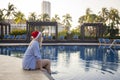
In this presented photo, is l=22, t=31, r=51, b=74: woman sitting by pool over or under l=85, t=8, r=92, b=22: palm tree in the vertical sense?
under

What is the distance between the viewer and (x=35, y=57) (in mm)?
7008

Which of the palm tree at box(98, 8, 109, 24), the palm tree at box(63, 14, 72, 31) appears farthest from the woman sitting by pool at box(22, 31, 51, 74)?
the palm tree at box(63, 14, 72, 31)

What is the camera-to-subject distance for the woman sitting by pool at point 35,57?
6.82 metres

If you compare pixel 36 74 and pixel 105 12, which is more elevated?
pixel 105 12

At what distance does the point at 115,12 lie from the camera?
55406mm

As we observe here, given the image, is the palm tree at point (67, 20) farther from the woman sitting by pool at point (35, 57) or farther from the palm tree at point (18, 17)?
the woman sitting by pool at point (35, 57)

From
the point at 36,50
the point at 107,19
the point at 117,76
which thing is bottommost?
the point at 117,76

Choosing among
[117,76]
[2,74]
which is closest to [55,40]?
[117,76]

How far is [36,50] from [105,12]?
52.7 meters

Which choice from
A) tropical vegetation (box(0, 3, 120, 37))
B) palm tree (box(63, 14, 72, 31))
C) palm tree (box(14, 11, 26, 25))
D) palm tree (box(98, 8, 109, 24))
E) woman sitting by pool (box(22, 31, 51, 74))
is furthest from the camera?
palm tree (box(63, 14, 72, 31))

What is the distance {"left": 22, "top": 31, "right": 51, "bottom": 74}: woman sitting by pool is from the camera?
682 cm

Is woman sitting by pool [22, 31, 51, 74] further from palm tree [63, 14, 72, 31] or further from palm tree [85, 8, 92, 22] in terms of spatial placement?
palm tree [63, 14, 72, 31]

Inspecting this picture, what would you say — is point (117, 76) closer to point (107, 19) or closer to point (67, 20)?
point (107, 19)

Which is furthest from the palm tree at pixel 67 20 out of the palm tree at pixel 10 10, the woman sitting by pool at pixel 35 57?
the woman sitting by pool at pixel 35 57
